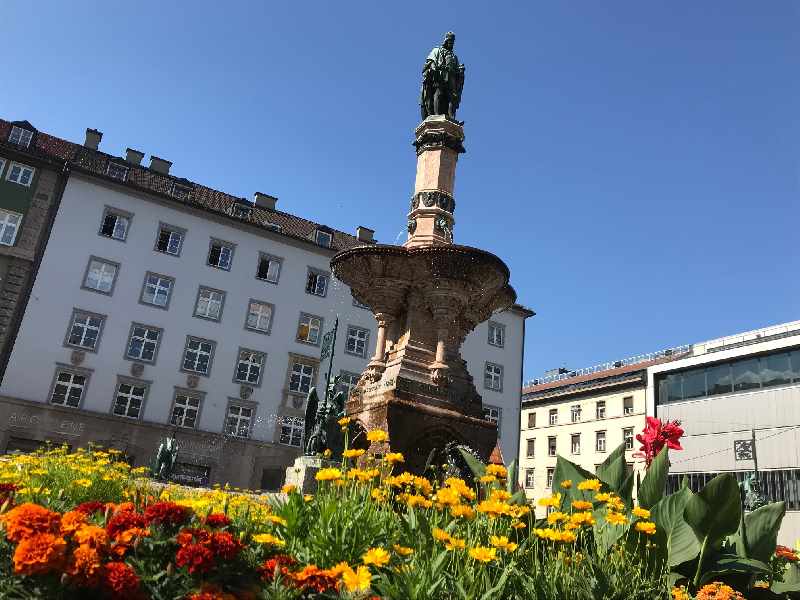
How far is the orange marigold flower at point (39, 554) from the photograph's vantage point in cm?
260

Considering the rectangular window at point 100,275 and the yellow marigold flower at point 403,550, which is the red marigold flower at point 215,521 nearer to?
the yellow marigold flower at point 403,550

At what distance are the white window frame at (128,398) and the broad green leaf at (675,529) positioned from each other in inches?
1212

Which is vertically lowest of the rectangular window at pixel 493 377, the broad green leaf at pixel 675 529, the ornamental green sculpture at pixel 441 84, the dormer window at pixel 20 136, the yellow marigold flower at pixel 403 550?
the yellow marigold flower at pixel 403 550

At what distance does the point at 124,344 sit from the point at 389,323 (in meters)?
23.4

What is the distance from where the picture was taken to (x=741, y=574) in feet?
16.4

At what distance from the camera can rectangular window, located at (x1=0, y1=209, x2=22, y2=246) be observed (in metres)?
31.4

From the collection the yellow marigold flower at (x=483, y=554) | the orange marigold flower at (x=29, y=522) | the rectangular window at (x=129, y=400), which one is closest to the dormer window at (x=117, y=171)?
the rectangular window at (x=129, y=400)

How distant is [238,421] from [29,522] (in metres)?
32.1

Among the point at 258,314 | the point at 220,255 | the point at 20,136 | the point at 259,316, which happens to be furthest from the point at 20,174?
the point at 259,316

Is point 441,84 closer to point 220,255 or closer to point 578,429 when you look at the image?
point 220,255

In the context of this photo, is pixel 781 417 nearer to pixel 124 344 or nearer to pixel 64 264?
pixel 124 344

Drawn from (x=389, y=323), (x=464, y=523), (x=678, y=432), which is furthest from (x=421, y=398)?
(x=464, y=523)

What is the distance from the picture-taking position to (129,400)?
31.5 metres

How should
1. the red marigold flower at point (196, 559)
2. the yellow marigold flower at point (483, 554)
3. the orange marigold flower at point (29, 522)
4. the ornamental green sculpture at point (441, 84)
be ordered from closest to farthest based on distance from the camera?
the orange marigold flower at point (29, 522) < the red marigold flower at point (196, 559) < the yellow marigold flower at point (483, 554) < the ornamental green sculpture at point (441, 84)
